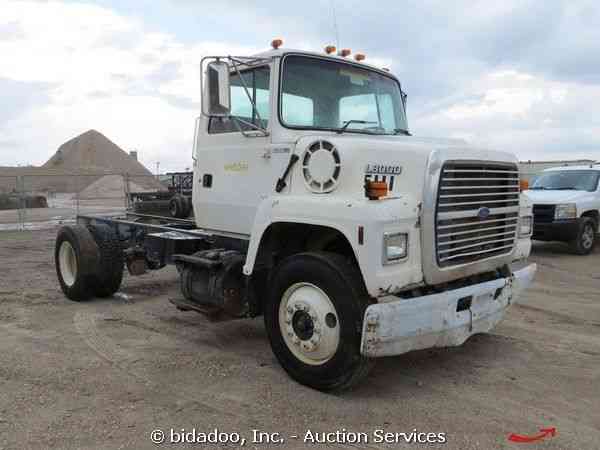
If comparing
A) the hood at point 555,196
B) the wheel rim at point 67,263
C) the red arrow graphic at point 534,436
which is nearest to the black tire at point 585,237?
the hood at point 555,196

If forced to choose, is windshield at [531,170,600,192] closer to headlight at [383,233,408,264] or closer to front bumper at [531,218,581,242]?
front bumper at [531,218,581,242]

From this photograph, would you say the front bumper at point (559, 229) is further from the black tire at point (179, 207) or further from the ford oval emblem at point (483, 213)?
the ford oval emblem at point (483, 213)

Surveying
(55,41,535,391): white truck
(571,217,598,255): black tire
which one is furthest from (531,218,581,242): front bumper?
(55,41,535,391): white truck

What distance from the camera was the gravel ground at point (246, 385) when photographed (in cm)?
370

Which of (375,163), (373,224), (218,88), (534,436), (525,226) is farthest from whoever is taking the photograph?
(525,226)

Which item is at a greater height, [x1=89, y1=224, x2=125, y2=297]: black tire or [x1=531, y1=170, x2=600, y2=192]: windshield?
[x1=531, y1=170, x2=600, y2=192]: windshield

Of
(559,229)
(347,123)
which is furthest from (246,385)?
(559,229)

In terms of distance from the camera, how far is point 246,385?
441cm

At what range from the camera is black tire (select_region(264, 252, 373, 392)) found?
3.88 meters

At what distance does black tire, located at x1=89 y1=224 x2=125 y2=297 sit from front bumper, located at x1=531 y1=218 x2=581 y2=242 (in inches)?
334

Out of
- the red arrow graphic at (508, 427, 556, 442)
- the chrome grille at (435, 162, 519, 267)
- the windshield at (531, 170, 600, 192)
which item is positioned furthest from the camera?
the windshield at (531, 170, 600, 192)

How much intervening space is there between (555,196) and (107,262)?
9475 millimetres

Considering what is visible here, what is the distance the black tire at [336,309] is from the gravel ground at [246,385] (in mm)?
159

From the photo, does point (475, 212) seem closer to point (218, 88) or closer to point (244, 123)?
point (244, 123)
